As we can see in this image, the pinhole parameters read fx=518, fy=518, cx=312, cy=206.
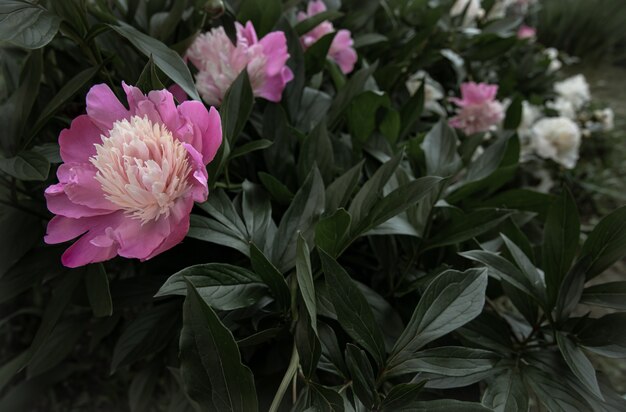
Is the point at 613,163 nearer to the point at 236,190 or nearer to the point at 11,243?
the point at 236,190

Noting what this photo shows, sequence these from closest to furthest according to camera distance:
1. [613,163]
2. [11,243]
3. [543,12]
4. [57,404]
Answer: [11,243]
[57,404]
[613,163]
[543,12]

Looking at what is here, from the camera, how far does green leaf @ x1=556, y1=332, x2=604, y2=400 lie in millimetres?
381

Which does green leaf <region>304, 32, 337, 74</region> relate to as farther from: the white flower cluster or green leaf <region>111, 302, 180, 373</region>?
the white flower cluster

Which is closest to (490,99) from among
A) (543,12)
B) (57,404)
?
(57,404)

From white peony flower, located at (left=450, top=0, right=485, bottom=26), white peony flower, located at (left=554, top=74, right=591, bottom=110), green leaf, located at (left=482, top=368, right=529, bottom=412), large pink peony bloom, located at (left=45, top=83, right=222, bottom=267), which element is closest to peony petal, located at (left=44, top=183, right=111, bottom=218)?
large pink peony bloom, located at (left=45, top=83, right=222, bottom=267)

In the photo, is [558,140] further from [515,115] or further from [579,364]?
[579,364]

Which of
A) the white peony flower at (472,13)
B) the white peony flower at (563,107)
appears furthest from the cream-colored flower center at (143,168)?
the white peony flower at (563,107)

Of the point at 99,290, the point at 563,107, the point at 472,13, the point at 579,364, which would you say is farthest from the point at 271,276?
the point at 563,107

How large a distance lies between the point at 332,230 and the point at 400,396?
127 mm

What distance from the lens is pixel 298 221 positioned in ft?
1.45

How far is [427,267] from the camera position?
54cm

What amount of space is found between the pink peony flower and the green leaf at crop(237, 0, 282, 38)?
0.36m

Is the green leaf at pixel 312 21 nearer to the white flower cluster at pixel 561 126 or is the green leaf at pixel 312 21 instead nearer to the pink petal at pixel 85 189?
the pink petal at pixel 85 189

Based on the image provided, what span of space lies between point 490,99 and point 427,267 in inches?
15.0
